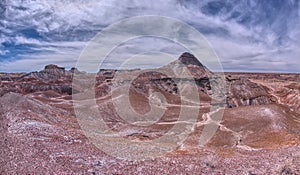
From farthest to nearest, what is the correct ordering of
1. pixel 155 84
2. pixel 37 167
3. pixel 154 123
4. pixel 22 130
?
pixel 155 84, pixel 154 123, pixel 22 130, pixel 37 167

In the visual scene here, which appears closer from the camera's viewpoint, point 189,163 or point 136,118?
point 189,163

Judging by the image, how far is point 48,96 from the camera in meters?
95.8

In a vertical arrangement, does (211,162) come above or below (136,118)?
above

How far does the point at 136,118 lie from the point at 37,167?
5497 centimetres

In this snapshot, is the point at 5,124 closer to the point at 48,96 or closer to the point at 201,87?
the point at 48,96

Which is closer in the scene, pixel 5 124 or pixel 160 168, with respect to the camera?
pixel 160 168

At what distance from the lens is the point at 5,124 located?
90.7 feet

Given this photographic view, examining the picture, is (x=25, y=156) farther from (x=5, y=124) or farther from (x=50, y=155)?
(x=5, y=124)

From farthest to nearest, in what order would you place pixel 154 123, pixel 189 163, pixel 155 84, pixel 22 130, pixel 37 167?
pixel 155 84 < pixel 154 123 < pixel 22 130 < pixel 189 163 < pixel 37 167

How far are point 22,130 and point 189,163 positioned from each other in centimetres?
1564

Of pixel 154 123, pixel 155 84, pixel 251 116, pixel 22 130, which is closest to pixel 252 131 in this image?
pixel 251 116

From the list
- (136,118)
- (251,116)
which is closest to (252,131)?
(251,116)

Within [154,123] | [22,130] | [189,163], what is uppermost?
[22,130]

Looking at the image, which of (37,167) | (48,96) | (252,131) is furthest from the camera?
(48,96)
